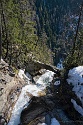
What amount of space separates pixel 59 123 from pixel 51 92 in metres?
4.35

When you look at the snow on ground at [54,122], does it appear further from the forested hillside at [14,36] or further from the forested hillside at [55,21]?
the forested hillside at [55,21]

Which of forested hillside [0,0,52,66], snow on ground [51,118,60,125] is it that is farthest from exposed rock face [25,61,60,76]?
snow on ground [51,118,60,125]

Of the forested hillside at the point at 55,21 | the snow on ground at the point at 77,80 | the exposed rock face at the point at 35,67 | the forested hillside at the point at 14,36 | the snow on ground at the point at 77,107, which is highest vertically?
the forested hillside at the point at 55,21

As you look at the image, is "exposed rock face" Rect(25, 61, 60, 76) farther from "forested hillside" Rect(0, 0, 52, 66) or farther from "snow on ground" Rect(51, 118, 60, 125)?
"snow on ground" Rect(51, 118, 60, 125)

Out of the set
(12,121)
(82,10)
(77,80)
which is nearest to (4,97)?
(12,121)

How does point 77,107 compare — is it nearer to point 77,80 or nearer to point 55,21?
point 77,80

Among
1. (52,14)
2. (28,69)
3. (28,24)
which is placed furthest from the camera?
(52,14)

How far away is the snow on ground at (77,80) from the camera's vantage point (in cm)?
1598

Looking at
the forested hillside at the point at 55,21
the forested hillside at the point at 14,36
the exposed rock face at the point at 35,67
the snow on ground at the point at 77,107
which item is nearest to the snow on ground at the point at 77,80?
the snow on ground at the point at 77,107

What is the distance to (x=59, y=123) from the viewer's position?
1518 centimetres

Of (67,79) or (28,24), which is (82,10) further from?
(28,24)

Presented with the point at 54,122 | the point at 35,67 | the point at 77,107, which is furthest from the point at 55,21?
the point at 54,122

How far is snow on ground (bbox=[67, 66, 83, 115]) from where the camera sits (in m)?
16.0

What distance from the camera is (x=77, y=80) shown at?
16766 mm
